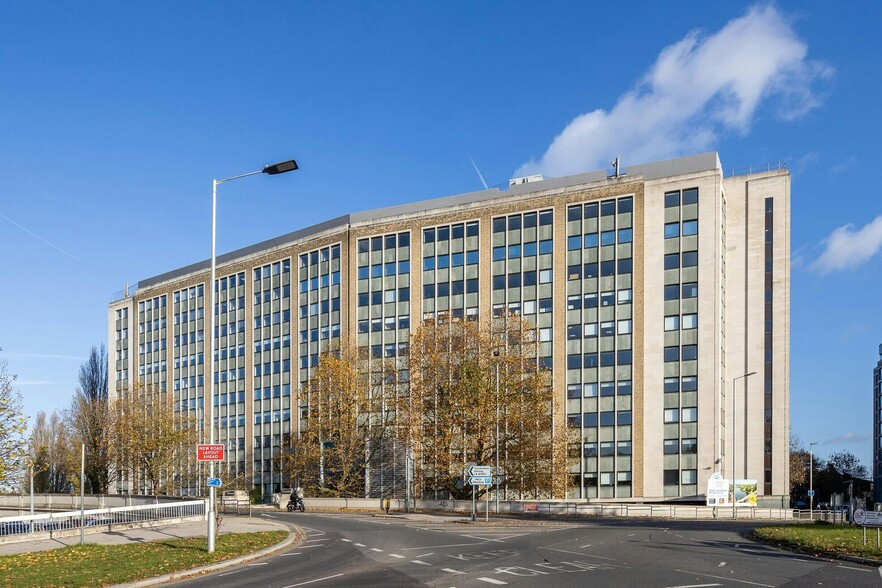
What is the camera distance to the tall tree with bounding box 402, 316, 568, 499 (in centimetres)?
6034

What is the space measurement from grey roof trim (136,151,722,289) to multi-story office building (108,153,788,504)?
0.59 ft

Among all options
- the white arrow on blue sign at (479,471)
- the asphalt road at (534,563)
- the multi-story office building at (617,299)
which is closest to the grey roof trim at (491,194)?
the multi-story office building at (617,299)

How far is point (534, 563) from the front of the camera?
77.2 feet

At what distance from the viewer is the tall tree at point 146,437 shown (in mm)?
79625

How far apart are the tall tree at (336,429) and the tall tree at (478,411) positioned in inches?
197

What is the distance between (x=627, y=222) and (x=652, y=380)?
14.1 metres

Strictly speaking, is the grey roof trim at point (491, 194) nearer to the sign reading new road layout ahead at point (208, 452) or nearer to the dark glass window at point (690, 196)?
the dark glass window at point (690, 196)

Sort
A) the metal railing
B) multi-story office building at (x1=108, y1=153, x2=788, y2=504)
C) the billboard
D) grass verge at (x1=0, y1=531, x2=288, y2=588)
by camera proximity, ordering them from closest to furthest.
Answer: grass verge at (x1=0, y1=531, x2=288, y2=588) → the metal railing → the billboard → multi-story office building at (x1=108, y1=153, x2=788, y2=504)

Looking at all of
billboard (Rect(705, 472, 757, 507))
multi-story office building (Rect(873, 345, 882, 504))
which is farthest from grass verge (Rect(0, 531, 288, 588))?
multi-story office building (Rect(873, 345, 882, 504))

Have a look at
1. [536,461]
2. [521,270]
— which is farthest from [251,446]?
[536,461]

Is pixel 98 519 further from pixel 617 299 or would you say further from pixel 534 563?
pixel 617 299

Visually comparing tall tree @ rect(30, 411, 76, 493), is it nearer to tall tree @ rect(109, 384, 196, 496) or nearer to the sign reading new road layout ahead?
tall tree @ rect(109, 384, 196, 496)

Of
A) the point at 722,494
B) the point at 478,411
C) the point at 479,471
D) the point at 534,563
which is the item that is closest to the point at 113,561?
the point at 534,563

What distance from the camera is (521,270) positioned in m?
79.2
